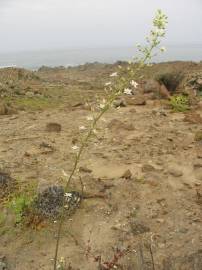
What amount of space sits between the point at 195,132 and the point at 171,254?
4344mm

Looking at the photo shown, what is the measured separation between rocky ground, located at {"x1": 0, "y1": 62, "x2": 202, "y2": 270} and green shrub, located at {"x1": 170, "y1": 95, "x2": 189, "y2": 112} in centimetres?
37

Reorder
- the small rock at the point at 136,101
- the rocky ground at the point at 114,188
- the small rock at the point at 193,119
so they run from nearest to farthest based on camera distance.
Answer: the rocky ground at the point at 114,188
the small rock at the point at 193,119
the small rock at the point at 136,101

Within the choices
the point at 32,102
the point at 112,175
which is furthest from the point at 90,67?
the point at 112,175

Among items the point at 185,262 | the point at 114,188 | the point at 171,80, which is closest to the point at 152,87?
the point at 171,80

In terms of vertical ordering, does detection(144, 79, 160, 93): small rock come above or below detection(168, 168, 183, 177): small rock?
above

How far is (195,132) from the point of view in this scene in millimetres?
9859

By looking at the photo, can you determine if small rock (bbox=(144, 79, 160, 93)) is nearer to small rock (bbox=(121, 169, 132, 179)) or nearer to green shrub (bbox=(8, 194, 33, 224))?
small rock (bbox=(121, 169, 132, 179))

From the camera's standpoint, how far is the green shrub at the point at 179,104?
11.9 metres

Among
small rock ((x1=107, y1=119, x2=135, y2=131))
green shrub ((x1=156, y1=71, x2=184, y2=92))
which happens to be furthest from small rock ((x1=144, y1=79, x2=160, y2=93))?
small rock ((x1=107, y1=119, x2=135, y2=131))

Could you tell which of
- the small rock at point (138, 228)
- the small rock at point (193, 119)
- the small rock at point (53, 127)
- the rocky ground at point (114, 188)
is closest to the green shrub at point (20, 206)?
the rocky ground at point (114, 188)

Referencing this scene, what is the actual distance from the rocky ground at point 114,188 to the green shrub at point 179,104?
1.21 ft

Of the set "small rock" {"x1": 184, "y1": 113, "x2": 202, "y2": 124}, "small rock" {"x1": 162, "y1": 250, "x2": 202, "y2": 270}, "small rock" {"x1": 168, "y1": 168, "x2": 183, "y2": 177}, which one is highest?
"small rock" {"x1": 184, "y1": 113, "x2": 202, "y2": 124}

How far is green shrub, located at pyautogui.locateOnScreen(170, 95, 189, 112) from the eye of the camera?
11.9 m

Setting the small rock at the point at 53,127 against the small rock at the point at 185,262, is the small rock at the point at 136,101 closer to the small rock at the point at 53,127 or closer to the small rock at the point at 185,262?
the small rock at the point at 53,127
